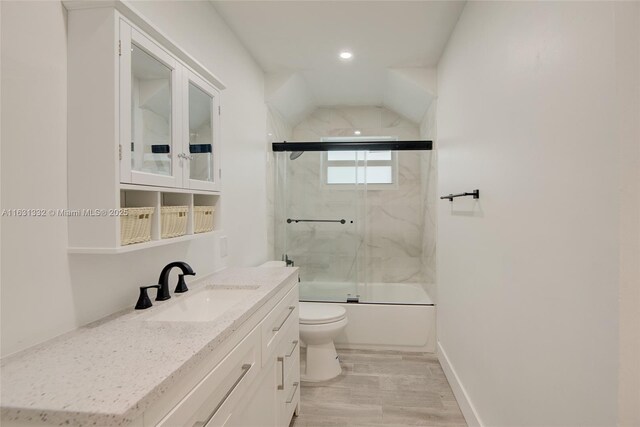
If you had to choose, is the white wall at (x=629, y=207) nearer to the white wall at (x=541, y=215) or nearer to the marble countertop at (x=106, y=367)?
the white wall at (x=541, y=215)

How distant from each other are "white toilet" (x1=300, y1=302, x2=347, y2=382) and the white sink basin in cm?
93

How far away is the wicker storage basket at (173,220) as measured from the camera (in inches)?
51.9

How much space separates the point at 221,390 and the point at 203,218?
87 cm

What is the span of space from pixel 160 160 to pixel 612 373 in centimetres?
155

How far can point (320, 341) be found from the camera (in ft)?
8.01

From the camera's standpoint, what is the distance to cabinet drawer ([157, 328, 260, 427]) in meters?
0.79

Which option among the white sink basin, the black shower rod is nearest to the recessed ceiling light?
the black shower rod

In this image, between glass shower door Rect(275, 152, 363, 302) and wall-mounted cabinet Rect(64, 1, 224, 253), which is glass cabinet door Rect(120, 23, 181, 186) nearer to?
wall-mounted cabinet Rect(64, 1, 224, 253)

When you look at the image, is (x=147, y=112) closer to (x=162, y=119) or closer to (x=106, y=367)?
(x=162, y=119)

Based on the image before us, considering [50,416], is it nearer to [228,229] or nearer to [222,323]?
[222,323]

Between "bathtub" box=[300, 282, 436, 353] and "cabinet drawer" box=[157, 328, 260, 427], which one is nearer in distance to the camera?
"cabinet drawer" box=[157, 328, 260, 427]

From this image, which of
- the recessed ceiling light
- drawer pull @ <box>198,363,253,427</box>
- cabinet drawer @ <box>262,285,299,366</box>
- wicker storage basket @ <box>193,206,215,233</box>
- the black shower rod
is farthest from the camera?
the black shower rod

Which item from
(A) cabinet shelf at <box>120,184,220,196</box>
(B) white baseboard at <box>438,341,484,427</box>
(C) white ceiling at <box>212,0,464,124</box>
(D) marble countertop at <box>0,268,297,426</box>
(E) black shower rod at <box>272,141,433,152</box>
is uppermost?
(C) white ceiling at <box>212,0,464,124</box>

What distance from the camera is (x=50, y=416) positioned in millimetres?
614
